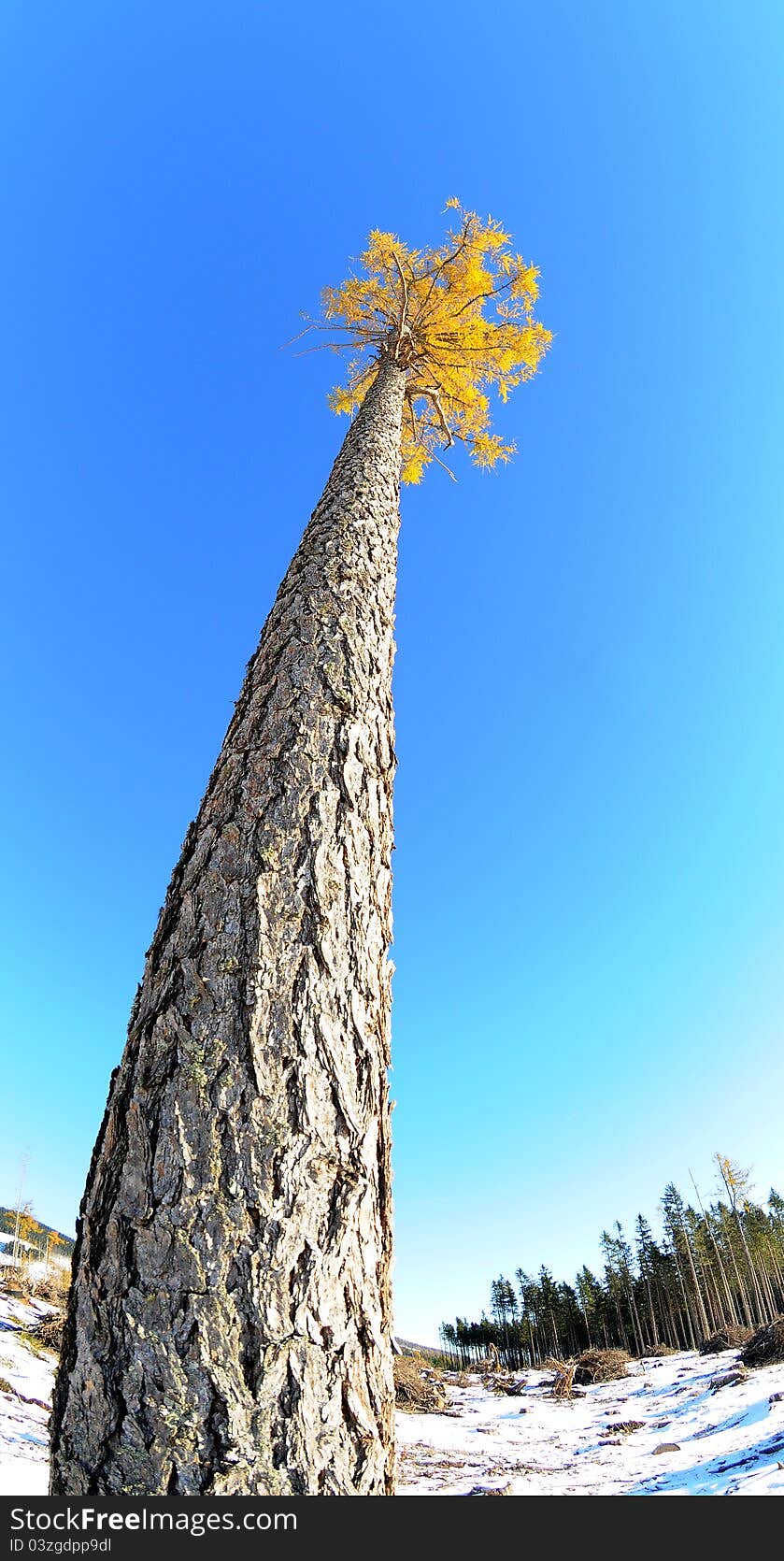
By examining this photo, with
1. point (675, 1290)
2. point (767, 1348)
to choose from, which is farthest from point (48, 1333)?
point (675, 1290)

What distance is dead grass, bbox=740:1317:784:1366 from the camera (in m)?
11.8

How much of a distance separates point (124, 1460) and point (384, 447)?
171 inches

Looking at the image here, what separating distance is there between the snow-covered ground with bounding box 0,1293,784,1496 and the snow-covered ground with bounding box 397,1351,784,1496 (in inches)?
1.0

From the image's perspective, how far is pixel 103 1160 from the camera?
1355 mm

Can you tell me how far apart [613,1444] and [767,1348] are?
5.93m

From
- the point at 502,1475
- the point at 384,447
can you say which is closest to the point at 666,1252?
the point at 502,1475

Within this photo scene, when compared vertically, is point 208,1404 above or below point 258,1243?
below

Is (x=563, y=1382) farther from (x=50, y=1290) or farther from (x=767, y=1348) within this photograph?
(x=50, y=1290)

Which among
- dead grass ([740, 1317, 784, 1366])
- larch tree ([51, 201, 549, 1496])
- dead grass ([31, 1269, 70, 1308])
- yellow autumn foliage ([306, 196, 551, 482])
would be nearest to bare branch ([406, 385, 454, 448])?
yellow autumn foliage ([306, 196, 551, 482])

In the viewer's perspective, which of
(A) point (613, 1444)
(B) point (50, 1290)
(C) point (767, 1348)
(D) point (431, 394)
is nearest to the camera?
(D) point (431, 394)

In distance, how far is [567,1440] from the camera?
9547 millimetres

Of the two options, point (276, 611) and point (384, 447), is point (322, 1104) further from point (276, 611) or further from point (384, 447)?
point (384, 447)

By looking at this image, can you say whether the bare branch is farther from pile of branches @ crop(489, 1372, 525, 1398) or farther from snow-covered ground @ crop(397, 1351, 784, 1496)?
pile of branches @ crop(489, 1372, 525, 1398)

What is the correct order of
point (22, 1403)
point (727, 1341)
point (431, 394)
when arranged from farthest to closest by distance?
point (727, 1341) < point (431, 394) < point (22, 1403)
